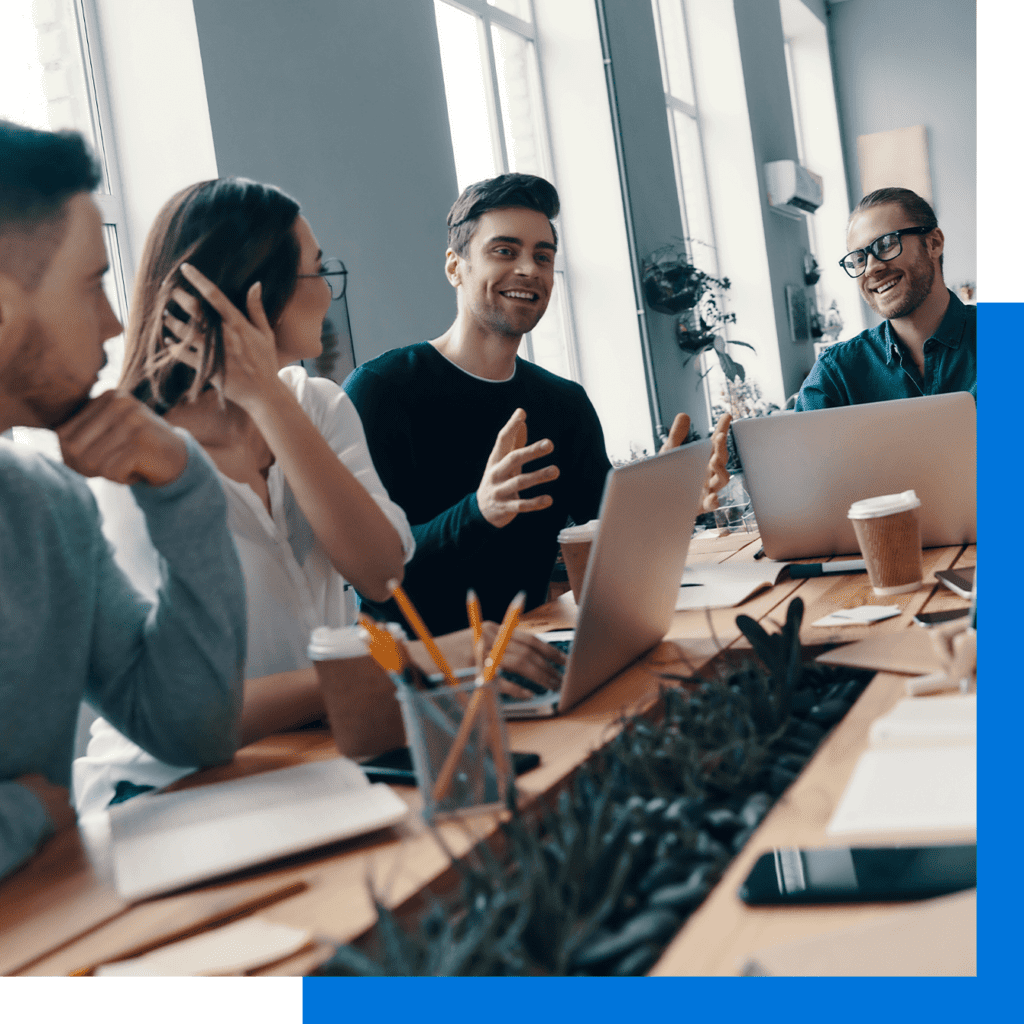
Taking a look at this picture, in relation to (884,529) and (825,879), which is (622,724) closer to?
→ (825,879)

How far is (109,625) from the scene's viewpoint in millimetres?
1091

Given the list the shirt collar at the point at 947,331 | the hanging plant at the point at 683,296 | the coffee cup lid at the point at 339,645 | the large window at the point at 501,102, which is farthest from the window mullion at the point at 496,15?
the coffee cup lid at the point at 339,645

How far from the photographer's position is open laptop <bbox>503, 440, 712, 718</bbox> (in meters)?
1.03

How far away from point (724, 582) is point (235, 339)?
832 mm

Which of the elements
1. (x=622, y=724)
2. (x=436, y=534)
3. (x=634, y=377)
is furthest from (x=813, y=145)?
(x=622, y=724)

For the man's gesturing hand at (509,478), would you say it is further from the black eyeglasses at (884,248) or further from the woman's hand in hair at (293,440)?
the black eyeglasses at (884,248)

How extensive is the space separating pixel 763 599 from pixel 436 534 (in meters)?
0.56

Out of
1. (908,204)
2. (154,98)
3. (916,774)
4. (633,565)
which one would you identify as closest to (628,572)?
(633,565)

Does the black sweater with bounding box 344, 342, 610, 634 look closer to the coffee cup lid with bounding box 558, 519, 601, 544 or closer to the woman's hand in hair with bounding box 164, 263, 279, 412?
the coffee cup lid with bounding box 558, 519, 601, 544

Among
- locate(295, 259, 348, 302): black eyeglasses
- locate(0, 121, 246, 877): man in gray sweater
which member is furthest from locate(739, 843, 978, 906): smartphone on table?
locate(295, 259, 348, 302): black eyeglasses

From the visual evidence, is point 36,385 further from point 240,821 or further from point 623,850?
point 623,850

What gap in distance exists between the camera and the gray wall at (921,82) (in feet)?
24.7

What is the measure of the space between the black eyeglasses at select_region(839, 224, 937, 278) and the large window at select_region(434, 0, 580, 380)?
1.78 metres

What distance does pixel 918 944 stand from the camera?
1.73 ft
